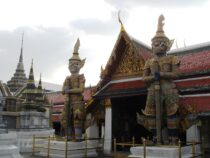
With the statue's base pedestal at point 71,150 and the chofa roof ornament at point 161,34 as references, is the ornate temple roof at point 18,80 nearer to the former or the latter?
the statue's base pedestal at point 71,150

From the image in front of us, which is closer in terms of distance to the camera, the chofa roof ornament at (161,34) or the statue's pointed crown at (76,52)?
the chofa roof ornament at (161,34)

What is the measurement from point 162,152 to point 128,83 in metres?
4.66

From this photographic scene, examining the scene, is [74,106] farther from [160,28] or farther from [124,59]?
[160,28]

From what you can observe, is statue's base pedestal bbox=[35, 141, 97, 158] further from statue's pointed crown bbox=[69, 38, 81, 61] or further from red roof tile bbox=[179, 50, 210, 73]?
red roof tile bbox=[179, 50, 210, 73]

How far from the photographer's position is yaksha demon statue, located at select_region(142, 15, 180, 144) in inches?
329

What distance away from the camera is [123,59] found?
12625mm

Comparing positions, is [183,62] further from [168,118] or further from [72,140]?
[72,140]

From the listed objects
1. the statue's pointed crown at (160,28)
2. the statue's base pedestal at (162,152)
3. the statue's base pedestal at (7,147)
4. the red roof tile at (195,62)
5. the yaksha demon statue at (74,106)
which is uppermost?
the statue's pointed crown at (160,28)

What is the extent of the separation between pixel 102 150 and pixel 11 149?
6.35 m

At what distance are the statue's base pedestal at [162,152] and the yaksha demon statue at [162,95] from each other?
32 cm

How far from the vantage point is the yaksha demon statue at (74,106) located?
36.9ft

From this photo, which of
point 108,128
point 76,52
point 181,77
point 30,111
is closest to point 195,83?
point 181,77

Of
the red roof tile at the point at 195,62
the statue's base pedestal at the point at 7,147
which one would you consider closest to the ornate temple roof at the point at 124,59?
the red roof tile at the point at 195,62

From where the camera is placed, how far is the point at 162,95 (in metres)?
8.66
